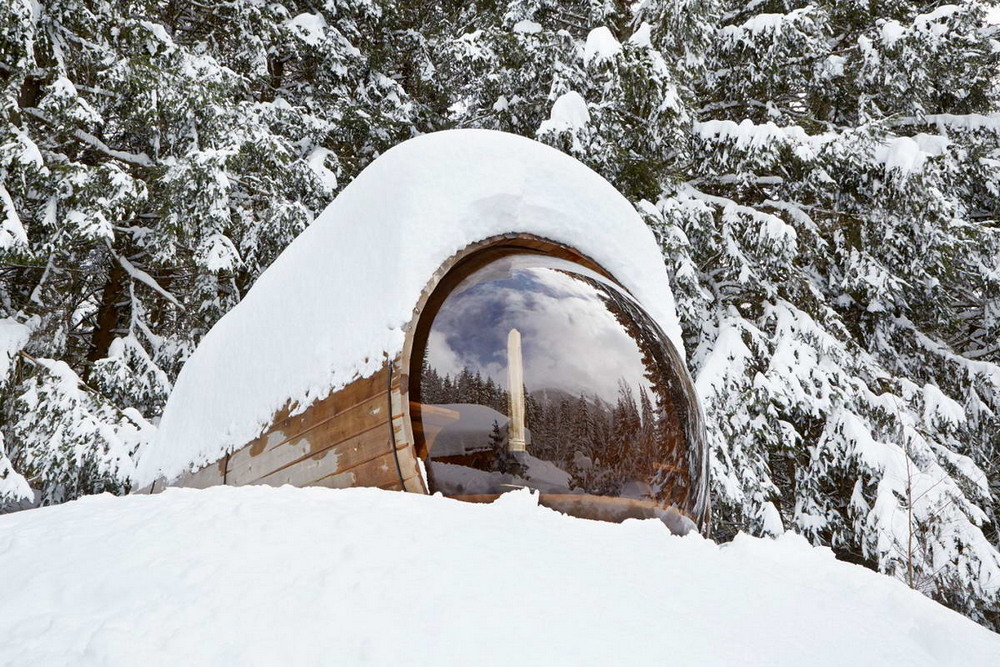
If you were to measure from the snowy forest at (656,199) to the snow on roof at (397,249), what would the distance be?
12.3 ft

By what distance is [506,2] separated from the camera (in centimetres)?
853

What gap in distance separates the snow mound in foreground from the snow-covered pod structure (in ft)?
1.35

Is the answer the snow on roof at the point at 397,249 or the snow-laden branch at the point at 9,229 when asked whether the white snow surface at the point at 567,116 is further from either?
the snow on roof at the point at 397,249

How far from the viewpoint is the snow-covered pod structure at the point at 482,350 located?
5.62ft

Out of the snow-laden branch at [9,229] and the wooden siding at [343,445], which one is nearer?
the wooden siding at [343,445]

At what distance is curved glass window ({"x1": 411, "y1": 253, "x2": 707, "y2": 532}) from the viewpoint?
66.6 inches

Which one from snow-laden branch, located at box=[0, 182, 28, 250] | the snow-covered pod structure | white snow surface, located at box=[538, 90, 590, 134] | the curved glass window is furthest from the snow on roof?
white snow surface, located at box=[538, 90, 590, 134]

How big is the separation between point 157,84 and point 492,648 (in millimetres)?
6815

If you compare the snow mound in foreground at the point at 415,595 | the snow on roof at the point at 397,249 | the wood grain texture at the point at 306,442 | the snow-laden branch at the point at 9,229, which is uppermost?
the snow-laden branch at the point at 9,229

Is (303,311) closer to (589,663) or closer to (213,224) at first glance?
(589,663)

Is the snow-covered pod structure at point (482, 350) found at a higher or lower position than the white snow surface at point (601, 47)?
lower

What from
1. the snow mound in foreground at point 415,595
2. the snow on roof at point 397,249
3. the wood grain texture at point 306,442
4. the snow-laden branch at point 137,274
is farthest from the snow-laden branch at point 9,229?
the snow mound in foreground at point 415,595

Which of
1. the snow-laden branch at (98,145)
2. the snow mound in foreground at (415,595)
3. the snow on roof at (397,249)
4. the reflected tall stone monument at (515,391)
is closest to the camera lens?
the snow mound in foreground at (415,595)

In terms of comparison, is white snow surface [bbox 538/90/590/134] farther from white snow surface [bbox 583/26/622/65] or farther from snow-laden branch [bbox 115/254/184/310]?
snow-laden branch [bbox 115/254/184/310]
